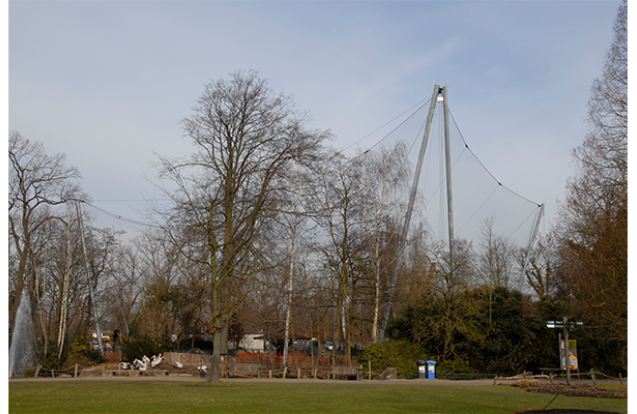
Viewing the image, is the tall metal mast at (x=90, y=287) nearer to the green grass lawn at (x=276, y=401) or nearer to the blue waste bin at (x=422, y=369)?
the green grass lawn at (x=276, y=401)

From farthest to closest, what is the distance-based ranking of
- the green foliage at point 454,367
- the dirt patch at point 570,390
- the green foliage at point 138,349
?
the green foliage at point 138,349
the green foliage at point 454,367
the dirt patch at point 570,390

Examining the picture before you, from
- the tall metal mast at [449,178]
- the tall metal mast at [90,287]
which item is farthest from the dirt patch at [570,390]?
the tall metal mast at [90,287]

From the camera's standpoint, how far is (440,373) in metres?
24.2

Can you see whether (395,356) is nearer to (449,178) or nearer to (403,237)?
(403,237)

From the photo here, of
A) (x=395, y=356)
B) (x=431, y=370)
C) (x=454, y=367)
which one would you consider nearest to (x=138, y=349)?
(x=395, y=356)

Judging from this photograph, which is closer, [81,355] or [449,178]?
[81,355]

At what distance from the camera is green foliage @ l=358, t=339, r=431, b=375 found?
984 inches

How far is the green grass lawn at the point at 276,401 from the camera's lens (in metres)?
11.1

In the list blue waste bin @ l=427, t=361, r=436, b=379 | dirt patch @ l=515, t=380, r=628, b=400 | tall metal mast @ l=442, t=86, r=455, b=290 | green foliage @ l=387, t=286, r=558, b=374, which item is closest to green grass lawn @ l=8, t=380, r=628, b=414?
dirt patch @ l=515, t=380, r=628, b=400

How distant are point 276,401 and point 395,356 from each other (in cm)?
1317

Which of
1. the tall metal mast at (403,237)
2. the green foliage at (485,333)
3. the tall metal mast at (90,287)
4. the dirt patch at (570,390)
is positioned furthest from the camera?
the tall metal mast at (90,287)

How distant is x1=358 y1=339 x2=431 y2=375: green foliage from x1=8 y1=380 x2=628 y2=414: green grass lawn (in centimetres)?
800

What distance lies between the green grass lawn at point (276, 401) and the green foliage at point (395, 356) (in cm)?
800

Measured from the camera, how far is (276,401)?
42.8 feet
